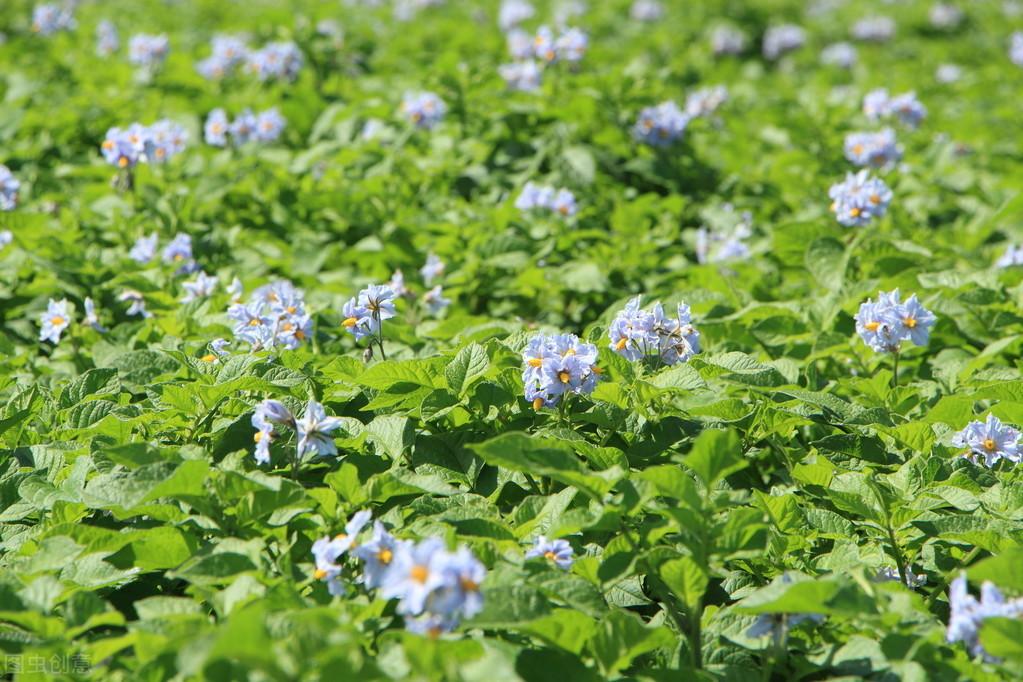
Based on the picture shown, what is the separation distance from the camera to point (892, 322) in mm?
2904

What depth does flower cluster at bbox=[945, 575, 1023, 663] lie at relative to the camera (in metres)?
1.92

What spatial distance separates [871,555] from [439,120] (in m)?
3.48

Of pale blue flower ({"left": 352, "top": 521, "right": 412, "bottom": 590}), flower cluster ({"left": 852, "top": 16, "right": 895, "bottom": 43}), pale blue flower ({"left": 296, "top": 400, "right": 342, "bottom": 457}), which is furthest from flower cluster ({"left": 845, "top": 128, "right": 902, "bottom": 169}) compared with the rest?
flower cluster ({"left": 852, "top": 16, "right": 895, "bottom": 43})

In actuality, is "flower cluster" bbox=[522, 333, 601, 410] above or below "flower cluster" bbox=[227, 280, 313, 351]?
below

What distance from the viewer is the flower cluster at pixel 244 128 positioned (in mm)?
5109

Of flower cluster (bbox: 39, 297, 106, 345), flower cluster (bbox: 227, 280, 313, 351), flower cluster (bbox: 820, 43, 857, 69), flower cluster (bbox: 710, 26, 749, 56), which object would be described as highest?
flower cluster (bbox: 39, 297, 106, 345)

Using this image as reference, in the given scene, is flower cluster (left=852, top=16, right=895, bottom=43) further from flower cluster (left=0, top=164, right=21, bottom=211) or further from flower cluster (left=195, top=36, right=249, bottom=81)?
flower cluster (left=0, top=164, right=21, bottom=211)

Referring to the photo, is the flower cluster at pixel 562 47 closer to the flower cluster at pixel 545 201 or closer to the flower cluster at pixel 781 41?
the flower cluster at pixel 545 201

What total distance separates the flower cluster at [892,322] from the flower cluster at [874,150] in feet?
6.80

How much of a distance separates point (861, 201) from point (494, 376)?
1.87 meters

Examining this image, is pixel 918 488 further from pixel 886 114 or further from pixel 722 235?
pixel 886 114

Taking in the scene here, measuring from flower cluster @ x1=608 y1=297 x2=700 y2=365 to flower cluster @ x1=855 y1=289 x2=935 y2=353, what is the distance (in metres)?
0.52

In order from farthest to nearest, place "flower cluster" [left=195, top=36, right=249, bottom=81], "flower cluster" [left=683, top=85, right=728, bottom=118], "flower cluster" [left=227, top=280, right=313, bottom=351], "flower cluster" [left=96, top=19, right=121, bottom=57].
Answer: "flower cluster" [left=96, top=19, right=121, bottom=57] < "flower cluster" [left=195, top=36, right=249, bottom=81] < "flower cluster" [left=683, top=85, right=728, bottom=118] < "flower cluster" [left=227, top=280, right=313, bottom=351]

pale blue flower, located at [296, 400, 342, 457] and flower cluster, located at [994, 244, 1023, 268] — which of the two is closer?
pale blue flower, located at [296, 400, 342, 457]
